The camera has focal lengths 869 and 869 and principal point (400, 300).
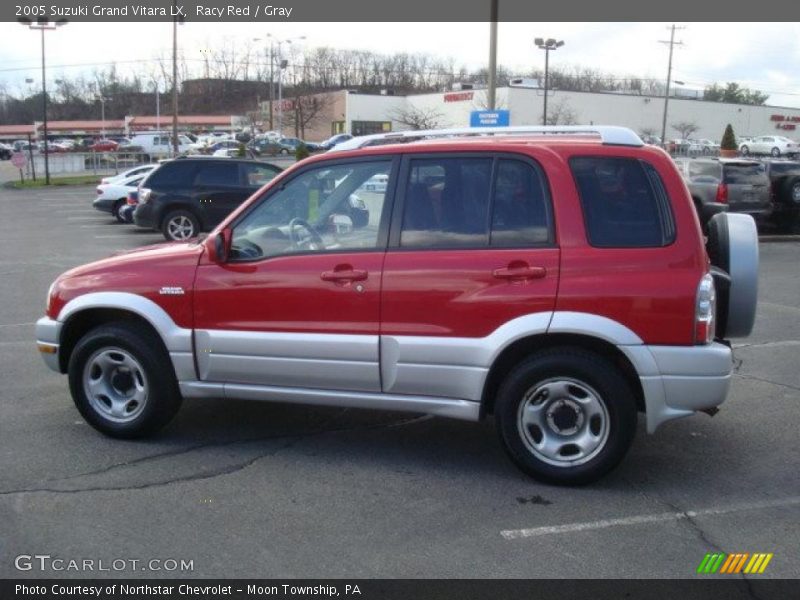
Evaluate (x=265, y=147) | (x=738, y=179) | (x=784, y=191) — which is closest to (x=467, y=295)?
(x=738, y=179)

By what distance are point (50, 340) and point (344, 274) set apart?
2.23 meters

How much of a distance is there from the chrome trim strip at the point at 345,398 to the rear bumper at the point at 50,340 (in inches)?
39.0

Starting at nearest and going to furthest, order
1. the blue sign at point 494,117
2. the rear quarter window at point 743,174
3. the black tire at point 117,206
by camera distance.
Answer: the rear quarter window at point 743,174 → the blue sign at point 494,117 → the black tire at point 117,206

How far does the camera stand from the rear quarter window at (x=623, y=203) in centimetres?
486

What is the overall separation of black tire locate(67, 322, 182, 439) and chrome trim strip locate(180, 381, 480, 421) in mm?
178

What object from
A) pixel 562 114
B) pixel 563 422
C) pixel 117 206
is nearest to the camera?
pixel 563 422

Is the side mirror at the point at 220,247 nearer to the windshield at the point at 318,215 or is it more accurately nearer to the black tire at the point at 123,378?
the windshield at the point at 318,215

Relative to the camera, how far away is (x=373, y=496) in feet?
16.1

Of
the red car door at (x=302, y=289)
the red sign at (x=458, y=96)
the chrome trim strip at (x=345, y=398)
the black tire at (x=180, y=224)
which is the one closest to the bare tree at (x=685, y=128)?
the red sign at (x=458, y=96)

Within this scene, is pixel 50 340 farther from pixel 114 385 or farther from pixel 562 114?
pixel 562 114

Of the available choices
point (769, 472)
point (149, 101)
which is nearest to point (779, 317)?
point (769, 472)

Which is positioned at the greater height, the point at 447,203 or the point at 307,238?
the point at 447,203
